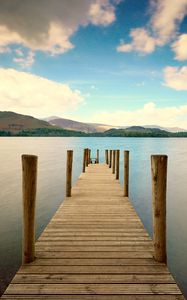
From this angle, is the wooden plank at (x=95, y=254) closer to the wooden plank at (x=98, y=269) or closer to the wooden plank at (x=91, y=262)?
the wooden plank at (x=91, y=262)

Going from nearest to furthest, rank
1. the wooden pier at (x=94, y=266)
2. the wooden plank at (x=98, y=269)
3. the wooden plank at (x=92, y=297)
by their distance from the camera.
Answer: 1. the wooden plank at (x=92, y=297)
2. the wooden pier at (x=94, y=266)
3. the wooden plank at (x=98, y=269)

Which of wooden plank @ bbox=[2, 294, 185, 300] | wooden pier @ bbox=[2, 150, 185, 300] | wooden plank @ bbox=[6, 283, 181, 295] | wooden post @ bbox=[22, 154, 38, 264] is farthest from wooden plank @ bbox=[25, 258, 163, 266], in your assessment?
wooden plank @ bbox=[2, 294, 185, 300]

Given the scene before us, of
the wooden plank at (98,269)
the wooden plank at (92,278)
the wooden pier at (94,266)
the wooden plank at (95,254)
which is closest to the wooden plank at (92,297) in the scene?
the wooden pier at (94,266)

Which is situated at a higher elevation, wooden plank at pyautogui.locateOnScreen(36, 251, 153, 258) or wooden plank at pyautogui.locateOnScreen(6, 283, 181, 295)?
wooden plank at pyautogui.locateOnScreen(6, 283, 181, 295)

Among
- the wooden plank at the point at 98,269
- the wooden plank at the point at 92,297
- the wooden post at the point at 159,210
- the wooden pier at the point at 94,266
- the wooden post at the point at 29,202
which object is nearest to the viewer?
the wooden plank at the point at 92,297

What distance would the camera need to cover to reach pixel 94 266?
12.3 ft

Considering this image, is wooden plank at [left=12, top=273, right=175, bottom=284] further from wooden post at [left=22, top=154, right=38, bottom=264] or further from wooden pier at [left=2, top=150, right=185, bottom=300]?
wooden post at [left=22, top=154, right=38, bottom=264]

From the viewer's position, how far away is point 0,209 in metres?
14.4

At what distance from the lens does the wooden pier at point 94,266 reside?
309 cm

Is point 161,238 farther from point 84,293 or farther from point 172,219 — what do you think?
point 172,219

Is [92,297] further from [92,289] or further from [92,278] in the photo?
[92,278]

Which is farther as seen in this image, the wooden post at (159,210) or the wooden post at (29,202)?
the wooden post at (159,210)

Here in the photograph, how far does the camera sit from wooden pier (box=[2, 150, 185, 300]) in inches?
122

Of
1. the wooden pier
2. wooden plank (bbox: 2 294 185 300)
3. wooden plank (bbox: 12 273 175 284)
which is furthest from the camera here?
wooden plank (bbox: 12 273 175 284)
